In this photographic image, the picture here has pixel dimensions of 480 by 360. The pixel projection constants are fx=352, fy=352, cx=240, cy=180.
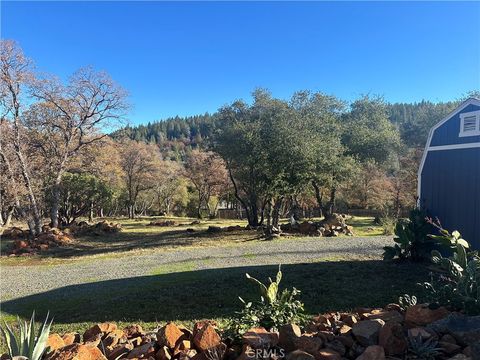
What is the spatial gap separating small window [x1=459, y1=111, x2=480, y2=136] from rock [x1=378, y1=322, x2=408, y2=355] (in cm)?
Result: 643

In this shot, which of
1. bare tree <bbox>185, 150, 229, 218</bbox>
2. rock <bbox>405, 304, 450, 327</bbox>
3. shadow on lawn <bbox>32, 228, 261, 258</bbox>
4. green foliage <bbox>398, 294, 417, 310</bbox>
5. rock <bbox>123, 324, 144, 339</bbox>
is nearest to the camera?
rock <bbox>405, 304, 450, 327</bbox>

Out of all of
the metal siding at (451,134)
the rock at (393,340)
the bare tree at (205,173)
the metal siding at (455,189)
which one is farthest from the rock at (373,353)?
the bare tree at (205,173)

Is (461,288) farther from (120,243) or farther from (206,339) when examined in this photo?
(120,243)

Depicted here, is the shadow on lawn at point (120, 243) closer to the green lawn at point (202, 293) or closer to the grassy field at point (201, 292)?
the grassy field at point (201, 292)

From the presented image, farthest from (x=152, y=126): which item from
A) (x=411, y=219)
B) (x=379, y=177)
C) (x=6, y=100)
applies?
(x=411, y=219)

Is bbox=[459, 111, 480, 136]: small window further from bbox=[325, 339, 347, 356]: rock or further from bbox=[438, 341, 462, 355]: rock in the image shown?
bbox=[325, 339, 347, 356]: rock

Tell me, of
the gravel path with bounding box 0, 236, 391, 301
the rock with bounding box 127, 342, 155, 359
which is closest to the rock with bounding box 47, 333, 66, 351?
the rock with bounding box 127, 342, 155, 359

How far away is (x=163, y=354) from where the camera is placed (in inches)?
118

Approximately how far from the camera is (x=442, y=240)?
401 cm

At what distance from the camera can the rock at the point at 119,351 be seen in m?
3.07

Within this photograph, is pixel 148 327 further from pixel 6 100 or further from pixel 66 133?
pixel 66 133

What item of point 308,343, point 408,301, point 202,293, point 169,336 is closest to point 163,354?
point 169,336

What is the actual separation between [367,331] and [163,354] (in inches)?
68.9

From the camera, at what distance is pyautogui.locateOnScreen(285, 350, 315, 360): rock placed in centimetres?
265
